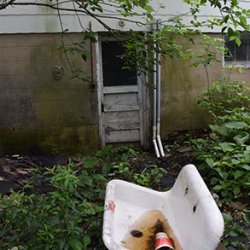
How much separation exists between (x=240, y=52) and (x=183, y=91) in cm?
138

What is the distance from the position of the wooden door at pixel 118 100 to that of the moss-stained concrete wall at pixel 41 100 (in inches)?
10.1

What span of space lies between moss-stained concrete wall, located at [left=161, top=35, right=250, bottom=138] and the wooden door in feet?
1.46

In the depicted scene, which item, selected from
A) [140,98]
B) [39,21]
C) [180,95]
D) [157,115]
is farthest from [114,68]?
[39,21]

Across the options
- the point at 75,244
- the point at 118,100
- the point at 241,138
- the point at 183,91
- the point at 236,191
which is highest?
the point at 183,91

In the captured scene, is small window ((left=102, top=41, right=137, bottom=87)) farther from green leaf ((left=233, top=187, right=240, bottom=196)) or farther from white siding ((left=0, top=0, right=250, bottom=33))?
green leaf ((left=233, top=187, right=240, bottom=196))

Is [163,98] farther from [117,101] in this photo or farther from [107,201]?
[107,201]

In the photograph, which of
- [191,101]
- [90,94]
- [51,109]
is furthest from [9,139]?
[191,101]

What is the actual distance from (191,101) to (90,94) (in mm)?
1809

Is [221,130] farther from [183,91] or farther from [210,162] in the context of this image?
[183,91]

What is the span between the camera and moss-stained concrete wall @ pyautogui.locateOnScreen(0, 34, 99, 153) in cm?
538

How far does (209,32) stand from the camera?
5949 millimetres

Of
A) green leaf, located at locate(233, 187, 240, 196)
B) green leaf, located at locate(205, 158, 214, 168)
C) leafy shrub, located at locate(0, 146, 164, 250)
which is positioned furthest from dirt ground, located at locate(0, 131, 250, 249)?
leafy shrub, located at locate(0, 146, 164, 250)

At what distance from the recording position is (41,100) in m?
5.55

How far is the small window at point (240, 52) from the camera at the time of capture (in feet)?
20.6
